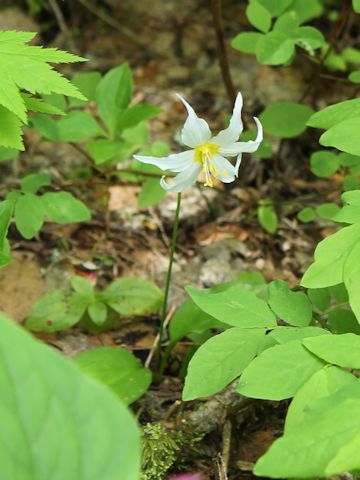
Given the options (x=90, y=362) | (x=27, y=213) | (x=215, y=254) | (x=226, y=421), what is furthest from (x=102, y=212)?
(x=226, y=421)

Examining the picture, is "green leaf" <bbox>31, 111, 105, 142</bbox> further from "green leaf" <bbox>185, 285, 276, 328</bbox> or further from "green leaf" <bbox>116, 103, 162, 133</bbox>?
"green leaf" <bbox>185, 285, 276, 328</bbox>

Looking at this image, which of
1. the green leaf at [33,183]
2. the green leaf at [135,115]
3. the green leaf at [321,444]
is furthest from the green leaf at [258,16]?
the green leaf at [321,444]

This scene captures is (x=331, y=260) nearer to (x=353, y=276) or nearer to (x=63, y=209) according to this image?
(x=353, y=276)

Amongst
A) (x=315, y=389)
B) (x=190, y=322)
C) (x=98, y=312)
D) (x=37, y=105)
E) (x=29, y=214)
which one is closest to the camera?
(x=315, y=389)

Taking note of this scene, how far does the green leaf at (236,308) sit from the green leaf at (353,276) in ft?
0.93

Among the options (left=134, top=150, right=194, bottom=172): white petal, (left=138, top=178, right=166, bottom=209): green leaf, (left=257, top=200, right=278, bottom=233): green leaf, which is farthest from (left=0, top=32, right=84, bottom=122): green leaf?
(left=257, top=200, right=278, bottom=233): green leaf

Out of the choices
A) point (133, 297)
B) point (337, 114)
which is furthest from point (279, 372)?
point (133, 297)

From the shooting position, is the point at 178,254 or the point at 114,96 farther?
the point at 178,254

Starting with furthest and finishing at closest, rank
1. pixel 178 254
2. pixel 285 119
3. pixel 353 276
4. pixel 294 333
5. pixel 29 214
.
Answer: pixel 178 254 < pixel 285 119 < pixel 29 214 < pixel 294 333 < pixel 353 276

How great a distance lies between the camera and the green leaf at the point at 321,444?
1.26 m

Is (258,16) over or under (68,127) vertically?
over

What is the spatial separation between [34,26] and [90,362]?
9.75 feet

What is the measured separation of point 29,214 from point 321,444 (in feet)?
5.16

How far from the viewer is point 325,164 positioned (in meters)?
2.91
